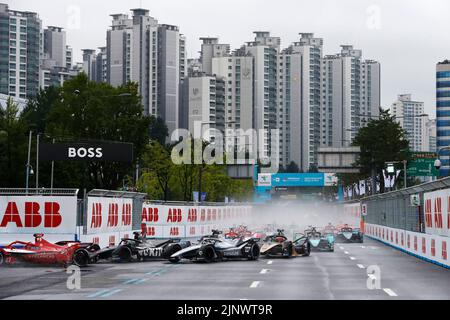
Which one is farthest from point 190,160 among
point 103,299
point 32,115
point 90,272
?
point 103,299

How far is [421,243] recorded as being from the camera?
40312 millimetres

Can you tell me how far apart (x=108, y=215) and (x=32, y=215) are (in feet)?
20.0

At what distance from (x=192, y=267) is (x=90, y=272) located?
4.46 m

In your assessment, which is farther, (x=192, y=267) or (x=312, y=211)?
(x=312, y=211)

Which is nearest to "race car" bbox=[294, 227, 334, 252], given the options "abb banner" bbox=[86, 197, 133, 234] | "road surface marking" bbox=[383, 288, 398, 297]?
"abb banner" bbox=[86, 197, 133, 234]

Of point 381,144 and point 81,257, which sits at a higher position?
point 381,144

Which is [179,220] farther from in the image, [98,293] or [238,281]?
[98,293]

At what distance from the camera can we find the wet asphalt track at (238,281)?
21609 millimetres

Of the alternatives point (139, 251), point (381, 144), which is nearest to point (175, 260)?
point (139, 251)

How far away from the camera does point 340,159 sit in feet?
309

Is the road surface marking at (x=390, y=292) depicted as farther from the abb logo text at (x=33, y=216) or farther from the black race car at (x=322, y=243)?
the black race car at (x=322, y=243)

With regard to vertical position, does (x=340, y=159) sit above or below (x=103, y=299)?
above

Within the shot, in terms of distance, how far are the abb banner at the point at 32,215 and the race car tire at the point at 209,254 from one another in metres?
6.58

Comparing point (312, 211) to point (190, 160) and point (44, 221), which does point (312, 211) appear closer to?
point (190, 160)
